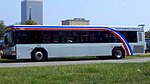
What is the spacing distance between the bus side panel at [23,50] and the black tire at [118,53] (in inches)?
294

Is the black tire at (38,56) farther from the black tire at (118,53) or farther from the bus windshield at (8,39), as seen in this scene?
the black tire at (118,53)

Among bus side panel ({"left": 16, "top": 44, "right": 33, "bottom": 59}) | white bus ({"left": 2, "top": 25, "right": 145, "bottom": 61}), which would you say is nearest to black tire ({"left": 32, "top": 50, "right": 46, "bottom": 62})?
white bus ({"left": 2, "top": 25, "right": 145, "bottom": 61})

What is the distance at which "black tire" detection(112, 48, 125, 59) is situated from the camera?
3133cm

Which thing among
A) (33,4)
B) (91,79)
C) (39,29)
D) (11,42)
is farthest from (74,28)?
(33,4)

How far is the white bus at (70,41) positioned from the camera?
27.9 meters

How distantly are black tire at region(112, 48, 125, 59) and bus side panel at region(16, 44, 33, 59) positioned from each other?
7456 millimetres

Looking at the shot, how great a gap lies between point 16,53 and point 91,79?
598 inches

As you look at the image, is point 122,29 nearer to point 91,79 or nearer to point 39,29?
point 39,29

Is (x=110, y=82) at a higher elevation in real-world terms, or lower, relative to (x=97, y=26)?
lower

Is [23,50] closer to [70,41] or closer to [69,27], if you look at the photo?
[70,41]

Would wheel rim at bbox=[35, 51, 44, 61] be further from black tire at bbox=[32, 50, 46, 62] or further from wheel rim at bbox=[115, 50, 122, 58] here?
wheel rim at bbox=[115, 50, 122, 58]

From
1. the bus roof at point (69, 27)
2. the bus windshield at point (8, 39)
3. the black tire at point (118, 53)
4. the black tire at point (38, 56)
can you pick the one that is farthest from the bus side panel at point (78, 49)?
the bus windshield at point (8, 39)

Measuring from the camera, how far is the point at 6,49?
2862cm

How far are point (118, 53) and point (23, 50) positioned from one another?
844 cm
